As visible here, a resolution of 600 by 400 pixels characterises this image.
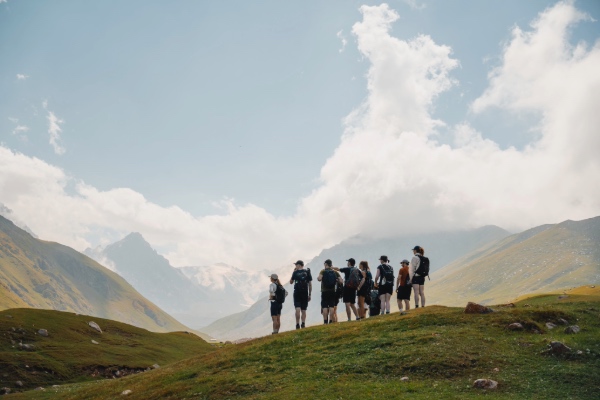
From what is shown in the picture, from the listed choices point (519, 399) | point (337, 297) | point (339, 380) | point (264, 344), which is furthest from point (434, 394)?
point (337, 297)

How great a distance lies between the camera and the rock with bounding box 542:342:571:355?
73.7ft

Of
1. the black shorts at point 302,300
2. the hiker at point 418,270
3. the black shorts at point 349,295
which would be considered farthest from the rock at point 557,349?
the black shorts at point 302,300

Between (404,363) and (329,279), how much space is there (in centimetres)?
1287

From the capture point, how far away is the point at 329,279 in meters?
35.0

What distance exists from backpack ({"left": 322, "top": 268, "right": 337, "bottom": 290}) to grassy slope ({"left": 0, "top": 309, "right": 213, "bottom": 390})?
3239 cm

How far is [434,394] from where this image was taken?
61.2ft

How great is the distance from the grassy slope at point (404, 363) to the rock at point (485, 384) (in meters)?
0.37

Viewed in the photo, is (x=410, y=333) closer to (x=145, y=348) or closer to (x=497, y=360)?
(x=497, y=360)

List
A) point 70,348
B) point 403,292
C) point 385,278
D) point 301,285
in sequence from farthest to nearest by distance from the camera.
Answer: point 70,348
point 385,278
point 403,292
point 301,285

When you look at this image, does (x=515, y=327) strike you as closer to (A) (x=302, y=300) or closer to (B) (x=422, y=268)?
(B) (x=422, y=268)

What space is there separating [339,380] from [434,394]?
4874mm

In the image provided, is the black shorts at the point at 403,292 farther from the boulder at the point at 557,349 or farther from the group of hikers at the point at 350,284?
the boulder at the point at 557,349

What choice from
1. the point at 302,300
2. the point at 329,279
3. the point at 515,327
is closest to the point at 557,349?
the point at 515,327

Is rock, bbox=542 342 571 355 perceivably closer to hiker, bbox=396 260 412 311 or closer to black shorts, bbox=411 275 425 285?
black shorts, bbox=411 275 425 285
